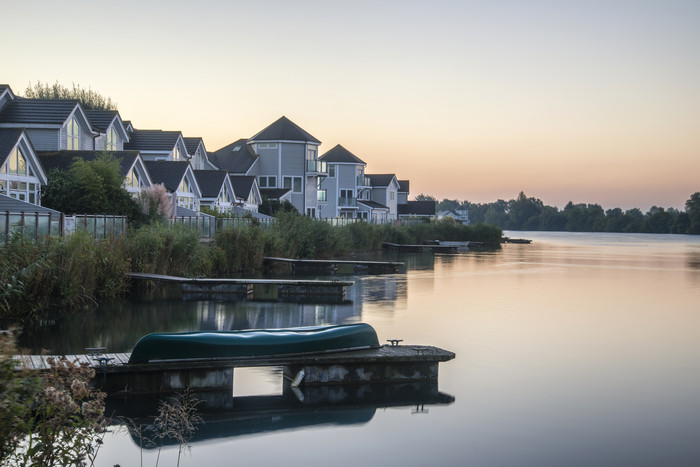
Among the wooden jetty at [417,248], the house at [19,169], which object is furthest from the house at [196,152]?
the house at [19,169]

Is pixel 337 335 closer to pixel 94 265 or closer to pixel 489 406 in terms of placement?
pixel 489 406

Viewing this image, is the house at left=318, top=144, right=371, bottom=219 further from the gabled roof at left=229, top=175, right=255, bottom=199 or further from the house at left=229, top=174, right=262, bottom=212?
the gabled roof at left=229, top=175, right=255, bottom=199

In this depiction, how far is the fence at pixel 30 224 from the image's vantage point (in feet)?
69.7

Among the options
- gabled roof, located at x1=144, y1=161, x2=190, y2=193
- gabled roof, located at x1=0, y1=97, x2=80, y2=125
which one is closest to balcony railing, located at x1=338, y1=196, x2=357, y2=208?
gabled roof, located at x1=144, y1=161, x2=190, y2=193

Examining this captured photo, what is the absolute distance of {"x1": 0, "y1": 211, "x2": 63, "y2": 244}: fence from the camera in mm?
21234

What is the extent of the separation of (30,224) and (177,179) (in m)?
24.2

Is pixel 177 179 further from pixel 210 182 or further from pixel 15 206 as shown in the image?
pixel 15 206

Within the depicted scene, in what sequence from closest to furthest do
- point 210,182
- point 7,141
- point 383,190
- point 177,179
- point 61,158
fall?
1. point 7,141
2. point 61,158
3. point 177,179
4. point 210,182
5. point 383,190

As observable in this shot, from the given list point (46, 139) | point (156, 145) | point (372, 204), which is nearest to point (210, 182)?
point (156, 145)

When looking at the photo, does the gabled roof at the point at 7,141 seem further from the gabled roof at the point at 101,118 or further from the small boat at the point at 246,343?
the small boat at the point at 246,343

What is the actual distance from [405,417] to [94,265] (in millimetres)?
13990

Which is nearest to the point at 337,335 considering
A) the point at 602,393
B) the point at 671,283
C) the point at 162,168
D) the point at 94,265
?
the point at 602,393

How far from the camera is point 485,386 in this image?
13.4 m

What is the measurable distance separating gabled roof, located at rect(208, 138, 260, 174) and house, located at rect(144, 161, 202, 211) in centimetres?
2044
